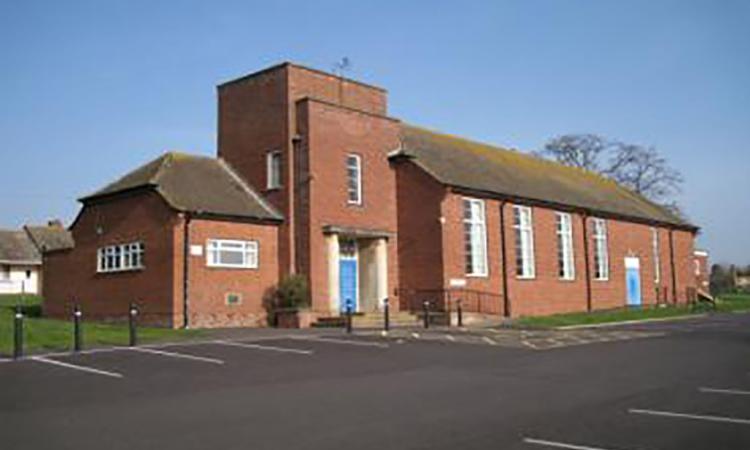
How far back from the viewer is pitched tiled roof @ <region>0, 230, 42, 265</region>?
62.1m

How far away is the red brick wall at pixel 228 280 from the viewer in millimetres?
27625

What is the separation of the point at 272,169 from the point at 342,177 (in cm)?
271

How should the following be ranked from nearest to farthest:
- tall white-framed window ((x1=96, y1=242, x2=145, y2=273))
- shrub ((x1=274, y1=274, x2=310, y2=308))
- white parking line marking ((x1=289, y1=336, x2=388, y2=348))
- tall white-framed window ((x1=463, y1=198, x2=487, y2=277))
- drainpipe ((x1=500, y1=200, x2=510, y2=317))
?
white parking line marking ((x1=289, y1=336, x2=388, y2=348)) → tall white-framed window ((x1=96, y1=242, x2=145, y2=273)) → shrub ((x1=274, y1=274, x2=310, y2=308)) → tall white-framed window ((x1=463, y1=198, x2=487, y2=277)) → drainpipe ((x1=500, y1=200, x2=510, y2=317))

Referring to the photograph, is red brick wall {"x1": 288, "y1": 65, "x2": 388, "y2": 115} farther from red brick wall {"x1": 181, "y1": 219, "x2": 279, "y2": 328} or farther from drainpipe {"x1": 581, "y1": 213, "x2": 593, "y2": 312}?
drainpipe {"x1": 581, "y1": 213, "x2": 593, "y2": 312}

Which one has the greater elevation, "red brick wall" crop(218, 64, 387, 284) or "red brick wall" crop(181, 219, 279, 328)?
"red brick wall" crop(218, 64, 387, 284)

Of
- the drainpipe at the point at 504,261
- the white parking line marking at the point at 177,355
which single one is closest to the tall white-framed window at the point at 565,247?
the drainpipe at the point at 504,261

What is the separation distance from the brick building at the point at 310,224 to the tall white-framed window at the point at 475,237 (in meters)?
0.06

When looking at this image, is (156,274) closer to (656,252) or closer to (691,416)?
(691,416)

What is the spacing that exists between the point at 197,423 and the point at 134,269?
19921 mm

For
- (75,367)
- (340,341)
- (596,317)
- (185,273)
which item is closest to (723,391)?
(340,341)

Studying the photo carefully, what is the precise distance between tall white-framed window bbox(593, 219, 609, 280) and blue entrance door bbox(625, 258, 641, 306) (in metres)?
2.61

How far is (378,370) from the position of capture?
15.4 m

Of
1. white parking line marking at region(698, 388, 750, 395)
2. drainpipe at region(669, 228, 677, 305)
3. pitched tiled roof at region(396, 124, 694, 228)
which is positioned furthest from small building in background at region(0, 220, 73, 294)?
white parking line marking at region(698, 388, 750, 395)

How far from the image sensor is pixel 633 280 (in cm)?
4606
